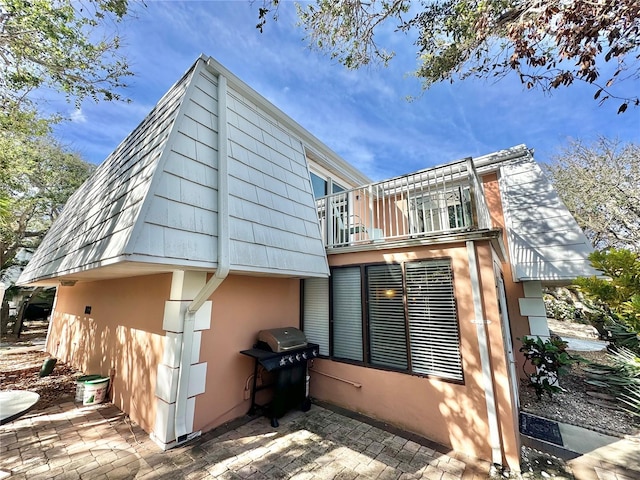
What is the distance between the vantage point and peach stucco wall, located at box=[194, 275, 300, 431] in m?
3.72

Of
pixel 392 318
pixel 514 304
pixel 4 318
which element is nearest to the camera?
pixel 392 318

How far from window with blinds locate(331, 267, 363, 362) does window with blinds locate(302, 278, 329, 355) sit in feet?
0.60

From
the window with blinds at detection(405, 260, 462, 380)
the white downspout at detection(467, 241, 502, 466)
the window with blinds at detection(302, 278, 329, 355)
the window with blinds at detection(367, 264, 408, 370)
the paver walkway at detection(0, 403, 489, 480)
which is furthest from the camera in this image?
the window with blinds at detection(302, 278, 329, 355)

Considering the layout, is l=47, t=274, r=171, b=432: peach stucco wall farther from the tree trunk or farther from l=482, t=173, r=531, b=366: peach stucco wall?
the tree trunk

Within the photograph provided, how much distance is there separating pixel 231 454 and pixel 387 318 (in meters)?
2.88

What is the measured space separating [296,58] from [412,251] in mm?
5172

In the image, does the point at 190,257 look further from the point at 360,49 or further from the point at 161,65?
the point at 161,65

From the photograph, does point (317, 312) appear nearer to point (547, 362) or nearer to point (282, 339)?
point (282, 339)

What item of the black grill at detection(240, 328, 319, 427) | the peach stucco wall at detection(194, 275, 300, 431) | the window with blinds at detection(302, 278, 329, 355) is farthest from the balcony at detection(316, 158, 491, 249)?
the black grill at detection(240, 328, 319, 427)

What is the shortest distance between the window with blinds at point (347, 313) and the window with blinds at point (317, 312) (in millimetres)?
182

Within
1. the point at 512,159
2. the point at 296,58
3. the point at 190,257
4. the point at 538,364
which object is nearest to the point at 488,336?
the point at 538,364

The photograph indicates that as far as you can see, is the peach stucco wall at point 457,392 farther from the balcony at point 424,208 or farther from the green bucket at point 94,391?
the green bucket at point 94,391

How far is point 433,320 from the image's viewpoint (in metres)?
3.86

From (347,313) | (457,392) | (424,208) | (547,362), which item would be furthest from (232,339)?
(547,362)
